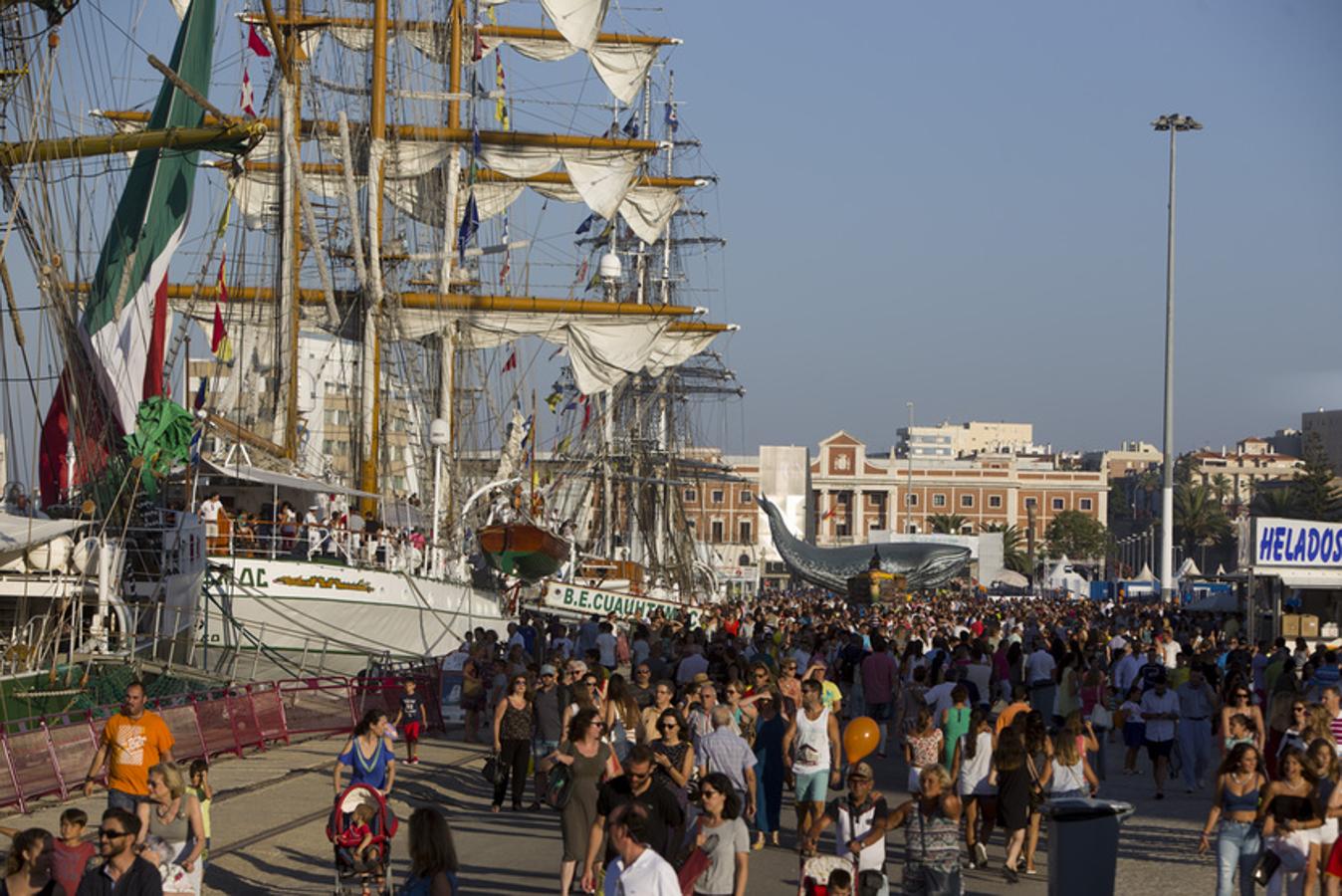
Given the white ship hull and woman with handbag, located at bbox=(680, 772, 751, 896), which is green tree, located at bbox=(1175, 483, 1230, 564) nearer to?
the white ship hull

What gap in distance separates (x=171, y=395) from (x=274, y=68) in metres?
11.8

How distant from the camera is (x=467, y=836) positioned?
15.9 metres

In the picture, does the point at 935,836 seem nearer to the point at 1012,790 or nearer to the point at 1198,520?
the point at 1012,790

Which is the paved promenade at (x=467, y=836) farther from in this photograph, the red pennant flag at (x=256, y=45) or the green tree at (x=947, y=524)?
the green tree at (x=947, y=524)

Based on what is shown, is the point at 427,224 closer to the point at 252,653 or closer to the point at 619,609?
the point at 619,609

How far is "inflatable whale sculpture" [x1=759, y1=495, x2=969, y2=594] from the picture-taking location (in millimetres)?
91812

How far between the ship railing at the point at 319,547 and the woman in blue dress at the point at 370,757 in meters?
19.7

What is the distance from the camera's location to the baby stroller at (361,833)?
11.1 meters

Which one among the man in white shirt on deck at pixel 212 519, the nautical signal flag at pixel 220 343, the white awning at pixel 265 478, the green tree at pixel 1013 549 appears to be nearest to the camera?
the man in white shirt on deck at pixel 212 519

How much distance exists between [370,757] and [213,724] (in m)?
9.99

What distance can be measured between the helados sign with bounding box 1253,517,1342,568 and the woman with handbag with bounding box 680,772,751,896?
1071 inches

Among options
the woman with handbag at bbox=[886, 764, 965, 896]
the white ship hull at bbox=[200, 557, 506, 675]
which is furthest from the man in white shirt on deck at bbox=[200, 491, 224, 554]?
the woman with handbag at bbox=[886, 764, 965, 896]

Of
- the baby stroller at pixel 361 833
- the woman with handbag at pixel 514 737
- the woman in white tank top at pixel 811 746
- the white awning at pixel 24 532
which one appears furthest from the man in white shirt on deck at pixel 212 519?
the baby stroller at pixel 361 833

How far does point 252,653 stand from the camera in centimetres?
3186
